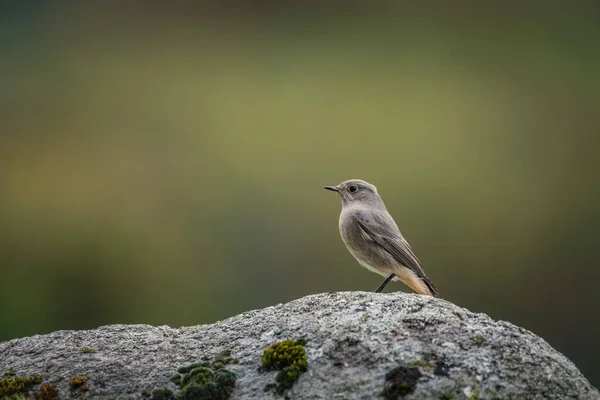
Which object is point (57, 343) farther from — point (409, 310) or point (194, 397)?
point (409, 310)

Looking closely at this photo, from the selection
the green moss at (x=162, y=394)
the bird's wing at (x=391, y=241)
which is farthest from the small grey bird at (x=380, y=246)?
the green moss at (x=162, y=394)

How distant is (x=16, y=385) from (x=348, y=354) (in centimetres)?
410

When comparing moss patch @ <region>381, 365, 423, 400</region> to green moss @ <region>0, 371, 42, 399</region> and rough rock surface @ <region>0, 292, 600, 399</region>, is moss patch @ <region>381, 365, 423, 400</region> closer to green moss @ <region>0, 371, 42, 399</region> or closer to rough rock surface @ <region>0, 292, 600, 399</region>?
rough rock surface @ <region>0, 292, 600, 399</region>

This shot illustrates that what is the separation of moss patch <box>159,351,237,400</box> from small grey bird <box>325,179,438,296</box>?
13.9 ft

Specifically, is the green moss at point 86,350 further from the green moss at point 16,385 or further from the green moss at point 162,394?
the green moss at point 162,394

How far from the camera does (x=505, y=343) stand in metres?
7.83

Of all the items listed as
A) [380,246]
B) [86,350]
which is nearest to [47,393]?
[86,350]

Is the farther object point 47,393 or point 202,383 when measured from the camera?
point 47,393

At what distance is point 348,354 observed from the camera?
7.70 meters

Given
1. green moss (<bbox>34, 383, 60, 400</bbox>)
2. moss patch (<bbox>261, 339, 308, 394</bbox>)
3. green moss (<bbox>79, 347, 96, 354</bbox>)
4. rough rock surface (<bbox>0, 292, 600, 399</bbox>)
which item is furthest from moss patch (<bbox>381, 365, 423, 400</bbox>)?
green moss (<bbox>79, 347, 96, 354</bbox>)

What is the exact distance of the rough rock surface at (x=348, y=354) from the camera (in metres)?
7.27

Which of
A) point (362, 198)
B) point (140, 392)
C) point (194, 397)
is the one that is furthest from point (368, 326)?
point (362, 198)

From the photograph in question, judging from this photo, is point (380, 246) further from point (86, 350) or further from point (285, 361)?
point (86, 350)

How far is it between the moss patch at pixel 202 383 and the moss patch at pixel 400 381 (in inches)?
69.7
